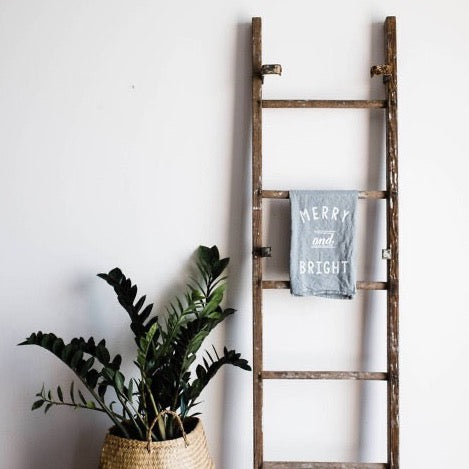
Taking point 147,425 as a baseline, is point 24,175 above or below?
above

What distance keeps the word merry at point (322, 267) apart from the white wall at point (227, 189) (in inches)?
5.4

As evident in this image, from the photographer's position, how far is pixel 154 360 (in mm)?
1984

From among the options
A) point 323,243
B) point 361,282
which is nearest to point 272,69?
point 323,243

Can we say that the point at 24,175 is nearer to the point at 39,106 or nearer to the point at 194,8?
the point at 39,106

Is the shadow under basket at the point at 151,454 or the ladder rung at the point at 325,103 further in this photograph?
the ladder rung at the point at 325,103

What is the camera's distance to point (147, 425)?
6.27 feet

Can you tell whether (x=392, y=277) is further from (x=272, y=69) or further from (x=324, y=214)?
(x=272, y=69)

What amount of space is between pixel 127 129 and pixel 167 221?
387mm

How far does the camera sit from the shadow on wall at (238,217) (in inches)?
86.2

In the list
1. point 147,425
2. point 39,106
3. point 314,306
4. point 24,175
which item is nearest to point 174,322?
point 147,425

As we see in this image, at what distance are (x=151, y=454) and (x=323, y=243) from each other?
36.8 inches

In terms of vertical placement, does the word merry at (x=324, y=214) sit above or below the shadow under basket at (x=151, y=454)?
above

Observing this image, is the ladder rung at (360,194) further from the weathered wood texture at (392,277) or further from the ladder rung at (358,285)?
the ladder rung at (358,285)

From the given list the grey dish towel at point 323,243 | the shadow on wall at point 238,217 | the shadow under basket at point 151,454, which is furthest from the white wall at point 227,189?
the shadow under basket at point 151,454
